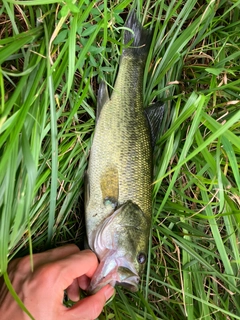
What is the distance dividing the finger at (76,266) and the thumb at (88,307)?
0.31 ft

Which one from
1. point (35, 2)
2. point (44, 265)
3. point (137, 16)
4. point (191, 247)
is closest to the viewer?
point (35, 2)

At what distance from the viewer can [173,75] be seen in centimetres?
190

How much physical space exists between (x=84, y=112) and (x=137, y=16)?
536 millimetres

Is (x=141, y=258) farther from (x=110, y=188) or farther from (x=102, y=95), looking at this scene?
(x=102, y=95)

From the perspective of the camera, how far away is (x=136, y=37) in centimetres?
175

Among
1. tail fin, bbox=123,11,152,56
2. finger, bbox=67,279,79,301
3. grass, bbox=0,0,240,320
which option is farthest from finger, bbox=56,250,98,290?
tail fin, bbox=123,11,152,56

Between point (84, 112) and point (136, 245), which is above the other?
point (84, 112)

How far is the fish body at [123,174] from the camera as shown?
161 centimetres

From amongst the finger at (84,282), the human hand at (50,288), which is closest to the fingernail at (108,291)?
the human hand at (50,288)

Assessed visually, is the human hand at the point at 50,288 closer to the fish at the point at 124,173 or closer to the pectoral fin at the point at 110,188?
the fish at the point at 124,173

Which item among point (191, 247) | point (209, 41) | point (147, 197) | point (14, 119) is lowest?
point (191, 247)

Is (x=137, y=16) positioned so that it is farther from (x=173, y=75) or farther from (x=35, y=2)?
(x=35, y=2)

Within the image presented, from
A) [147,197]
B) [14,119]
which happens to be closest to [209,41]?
[147,197]

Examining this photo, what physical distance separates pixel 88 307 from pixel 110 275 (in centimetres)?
16
